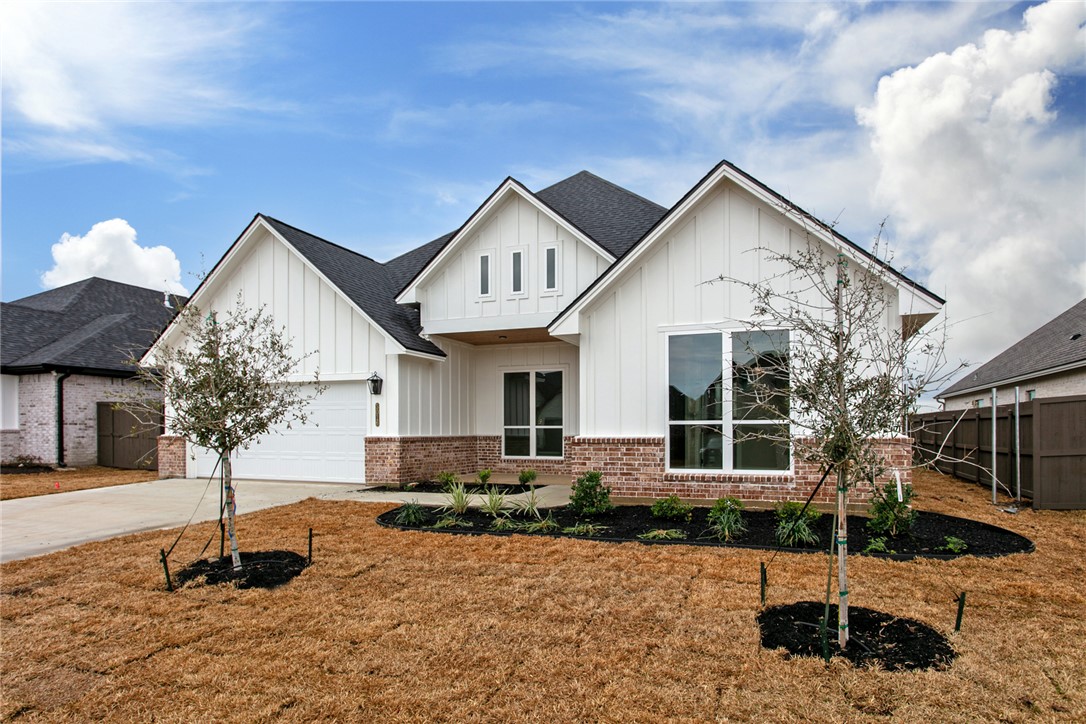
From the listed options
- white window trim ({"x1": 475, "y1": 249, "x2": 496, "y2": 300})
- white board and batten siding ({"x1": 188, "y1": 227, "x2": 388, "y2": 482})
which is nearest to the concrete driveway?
white board and batten siding ({"x1": 188, "y1": 227, "x2": 388, "y2": 482})

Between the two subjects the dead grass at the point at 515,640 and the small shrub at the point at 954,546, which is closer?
the dead grass at the point at 515,640

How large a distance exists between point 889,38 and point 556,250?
22.6ft

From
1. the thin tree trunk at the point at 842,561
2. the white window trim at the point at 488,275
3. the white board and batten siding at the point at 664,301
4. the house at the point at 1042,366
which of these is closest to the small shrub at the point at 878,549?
the thin tree trunk at the point at 842,561

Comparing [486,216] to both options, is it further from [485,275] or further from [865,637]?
[865,637]

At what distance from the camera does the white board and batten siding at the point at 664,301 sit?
10.1 meters

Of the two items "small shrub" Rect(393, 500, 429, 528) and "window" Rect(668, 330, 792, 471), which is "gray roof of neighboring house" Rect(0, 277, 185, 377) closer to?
"small shrub" Rect(393, 500, 429, 528)

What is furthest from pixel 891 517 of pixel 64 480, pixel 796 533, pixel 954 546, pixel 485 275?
pixel 64 480

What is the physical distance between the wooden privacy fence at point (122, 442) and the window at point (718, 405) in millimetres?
15335

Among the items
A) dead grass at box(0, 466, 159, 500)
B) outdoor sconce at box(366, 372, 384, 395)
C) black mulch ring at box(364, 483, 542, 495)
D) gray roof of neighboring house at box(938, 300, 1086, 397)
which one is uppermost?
gray roof of neighboring house at box(938, 300, 1086, 397)

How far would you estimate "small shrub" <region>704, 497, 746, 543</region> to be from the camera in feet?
25.9

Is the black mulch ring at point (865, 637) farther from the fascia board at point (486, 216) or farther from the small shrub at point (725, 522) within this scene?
the fascia board at point (486, 216)

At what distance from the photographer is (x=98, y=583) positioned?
641 cm

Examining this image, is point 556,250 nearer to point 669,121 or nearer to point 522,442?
point 669,121

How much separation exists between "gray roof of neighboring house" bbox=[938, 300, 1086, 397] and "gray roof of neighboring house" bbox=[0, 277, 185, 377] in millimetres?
22646
